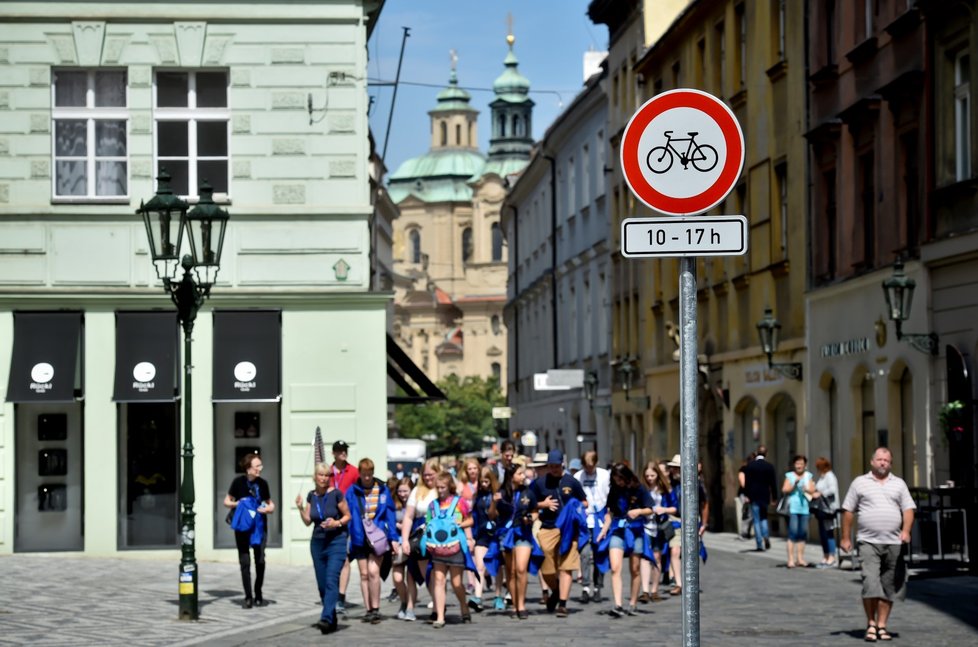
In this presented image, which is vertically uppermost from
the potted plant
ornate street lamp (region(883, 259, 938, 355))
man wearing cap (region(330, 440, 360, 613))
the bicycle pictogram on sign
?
ornate street lamp (region(883, 259, 938, 355))

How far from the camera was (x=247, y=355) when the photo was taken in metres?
27.6

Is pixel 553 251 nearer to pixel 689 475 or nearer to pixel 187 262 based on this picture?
pixel 187 262

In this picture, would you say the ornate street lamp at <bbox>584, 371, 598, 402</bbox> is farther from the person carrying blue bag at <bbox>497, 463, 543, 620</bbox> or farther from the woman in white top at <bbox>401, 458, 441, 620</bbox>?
the woman in white top at <bbox>401, 458, 441, 620</bbox>

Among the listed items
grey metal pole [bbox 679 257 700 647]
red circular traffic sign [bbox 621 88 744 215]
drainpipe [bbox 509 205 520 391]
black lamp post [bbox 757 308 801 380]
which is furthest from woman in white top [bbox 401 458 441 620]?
drainpipe [bbox 509 205 520 391]

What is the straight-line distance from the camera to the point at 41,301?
27.5m

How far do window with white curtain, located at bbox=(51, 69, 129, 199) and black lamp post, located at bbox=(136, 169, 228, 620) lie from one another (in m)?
7.79

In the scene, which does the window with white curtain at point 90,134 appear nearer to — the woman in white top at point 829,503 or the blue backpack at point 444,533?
the blue backpack at point 444,533

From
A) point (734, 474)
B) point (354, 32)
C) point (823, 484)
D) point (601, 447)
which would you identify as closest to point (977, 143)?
point (823, 484)

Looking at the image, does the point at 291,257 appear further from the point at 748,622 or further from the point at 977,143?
the point at 748,622

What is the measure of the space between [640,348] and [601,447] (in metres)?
6.94

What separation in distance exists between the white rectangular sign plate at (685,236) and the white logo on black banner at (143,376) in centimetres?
2020

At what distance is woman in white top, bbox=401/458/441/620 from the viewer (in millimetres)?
19828

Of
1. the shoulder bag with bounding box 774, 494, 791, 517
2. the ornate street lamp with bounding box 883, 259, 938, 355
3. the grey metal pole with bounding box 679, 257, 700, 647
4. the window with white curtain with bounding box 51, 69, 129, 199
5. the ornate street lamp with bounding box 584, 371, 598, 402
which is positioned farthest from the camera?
the ornate street lamp with bounding box 584, 371, 598, 402

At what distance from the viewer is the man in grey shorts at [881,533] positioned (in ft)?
55.1
